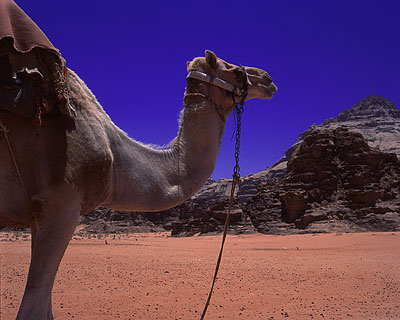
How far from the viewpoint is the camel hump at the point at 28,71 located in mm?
2787

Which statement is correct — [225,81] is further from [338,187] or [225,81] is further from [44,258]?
[338,187]

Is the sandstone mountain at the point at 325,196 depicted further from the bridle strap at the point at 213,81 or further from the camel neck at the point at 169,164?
the camel neck at the point at 169,164

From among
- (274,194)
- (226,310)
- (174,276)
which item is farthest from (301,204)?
(226,310)

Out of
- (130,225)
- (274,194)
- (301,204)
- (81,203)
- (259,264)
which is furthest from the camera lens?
(130,225)

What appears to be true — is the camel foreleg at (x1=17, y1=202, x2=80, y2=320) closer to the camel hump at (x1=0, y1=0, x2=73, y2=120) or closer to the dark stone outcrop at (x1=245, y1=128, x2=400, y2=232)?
the camel hump at (x1=0, y1=0, x2=73, y2=120)

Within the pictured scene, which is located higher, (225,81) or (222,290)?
(225,81)

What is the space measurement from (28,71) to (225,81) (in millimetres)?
2103

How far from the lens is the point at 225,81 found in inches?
161

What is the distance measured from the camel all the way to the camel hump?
0.31ft

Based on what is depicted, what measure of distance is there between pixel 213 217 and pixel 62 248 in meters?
44.6

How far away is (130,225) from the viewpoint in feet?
201

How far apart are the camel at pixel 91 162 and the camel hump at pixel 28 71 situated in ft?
0.31

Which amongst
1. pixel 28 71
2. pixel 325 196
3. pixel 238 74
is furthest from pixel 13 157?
pixel 325 196

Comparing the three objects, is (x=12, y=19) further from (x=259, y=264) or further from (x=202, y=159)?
(x=259, y=264)
